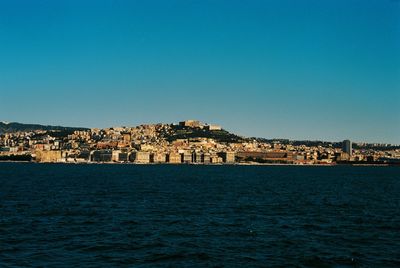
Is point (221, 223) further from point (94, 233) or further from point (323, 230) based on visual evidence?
point (94, 233)

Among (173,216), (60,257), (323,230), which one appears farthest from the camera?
(173,216)

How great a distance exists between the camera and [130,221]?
37.1 m

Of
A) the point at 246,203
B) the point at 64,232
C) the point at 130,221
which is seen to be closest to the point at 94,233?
the point at 64,232

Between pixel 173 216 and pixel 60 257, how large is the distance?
15.9m

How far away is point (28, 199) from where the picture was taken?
5325 cm

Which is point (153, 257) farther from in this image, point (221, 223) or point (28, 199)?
point (28, 199)

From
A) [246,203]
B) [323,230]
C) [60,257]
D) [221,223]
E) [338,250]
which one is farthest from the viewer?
[246,203]

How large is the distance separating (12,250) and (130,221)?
11260mm

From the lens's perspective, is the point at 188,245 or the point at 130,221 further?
the point at 130,221

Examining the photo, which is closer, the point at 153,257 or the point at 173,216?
the point at 153,257

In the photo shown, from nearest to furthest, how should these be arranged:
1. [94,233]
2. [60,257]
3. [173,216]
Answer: [60,257] → [94,233] → [173,216]

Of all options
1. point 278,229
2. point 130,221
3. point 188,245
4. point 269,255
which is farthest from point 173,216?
point 269,255

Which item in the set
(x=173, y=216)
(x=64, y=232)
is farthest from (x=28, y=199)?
(x=64, y=232)

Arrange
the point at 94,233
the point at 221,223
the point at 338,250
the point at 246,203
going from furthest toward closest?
the point at 246,203, the point at 221,223, the point at 94,233, the point at 338,250
